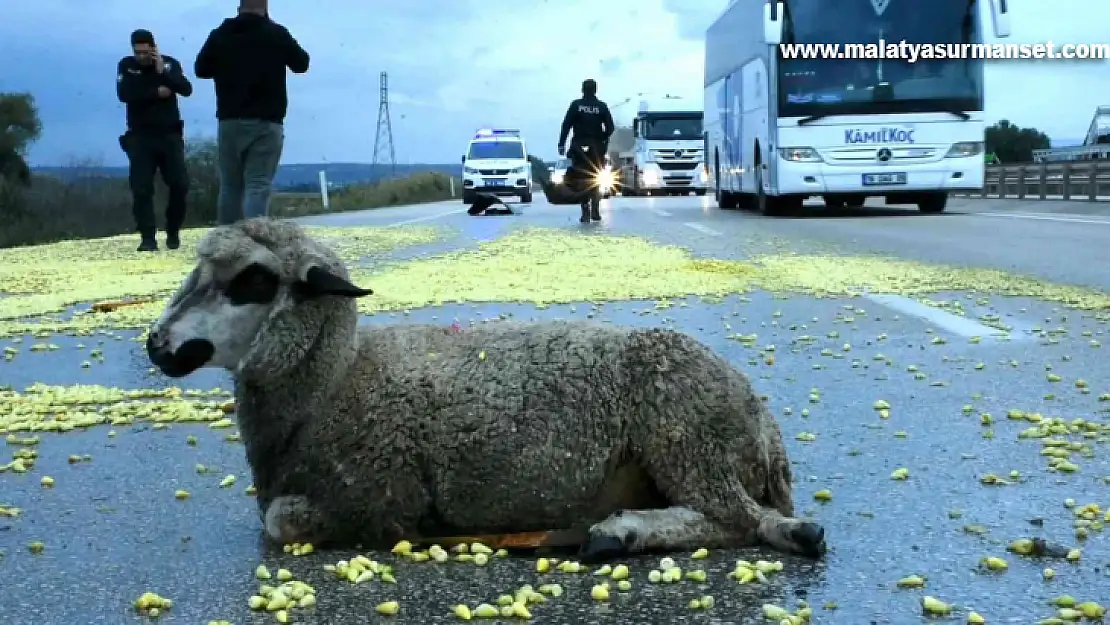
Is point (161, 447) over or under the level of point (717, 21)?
under

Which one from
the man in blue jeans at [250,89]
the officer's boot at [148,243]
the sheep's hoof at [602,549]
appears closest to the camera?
the sheep's hoof at [602,549]

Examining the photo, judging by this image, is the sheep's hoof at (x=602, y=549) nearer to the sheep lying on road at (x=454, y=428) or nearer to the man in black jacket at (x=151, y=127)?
the sheep lying on road at (x=454, y=428)

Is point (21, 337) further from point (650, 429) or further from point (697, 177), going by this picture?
point (697, 177)

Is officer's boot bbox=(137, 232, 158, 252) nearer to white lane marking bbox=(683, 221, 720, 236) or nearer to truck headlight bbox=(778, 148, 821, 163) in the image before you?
white lane marking bbox=(683, 221, 720, 236)

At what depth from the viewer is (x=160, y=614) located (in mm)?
2887

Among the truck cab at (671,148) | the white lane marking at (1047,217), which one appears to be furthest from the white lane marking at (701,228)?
the truck cab at (671,148)

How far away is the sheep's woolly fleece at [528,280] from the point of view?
8891 millimetres

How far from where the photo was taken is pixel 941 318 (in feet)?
25.1

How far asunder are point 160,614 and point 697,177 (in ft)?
156

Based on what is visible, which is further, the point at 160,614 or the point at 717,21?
the point at 717,21

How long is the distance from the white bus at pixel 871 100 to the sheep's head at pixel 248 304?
18.8 meters

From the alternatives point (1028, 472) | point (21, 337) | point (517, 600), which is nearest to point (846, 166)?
point (21, 337)

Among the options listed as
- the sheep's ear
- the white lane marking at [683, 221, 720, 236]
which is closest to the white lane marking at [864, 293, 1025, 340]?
the sheep's ear

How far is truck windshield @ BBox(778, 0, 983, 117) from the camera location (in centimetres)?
2073
